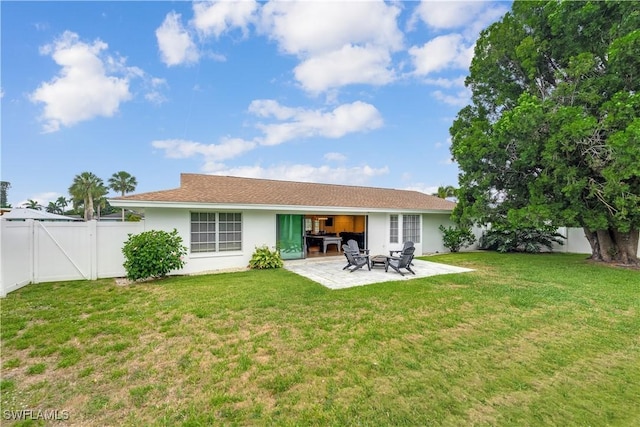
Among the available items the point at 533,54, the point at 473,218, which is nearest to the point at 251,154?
the point at 473,218

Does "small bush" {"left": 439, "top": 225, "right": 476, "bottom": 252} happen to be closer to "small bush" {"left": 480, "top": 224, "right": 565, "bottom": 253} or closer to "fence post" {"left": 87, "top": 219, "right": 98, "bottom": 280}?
"small bush" {"left": 480, "top": 224, "right": 565, "bottom": 253}

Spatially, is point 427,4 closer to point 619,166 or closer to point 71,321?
point 619,166

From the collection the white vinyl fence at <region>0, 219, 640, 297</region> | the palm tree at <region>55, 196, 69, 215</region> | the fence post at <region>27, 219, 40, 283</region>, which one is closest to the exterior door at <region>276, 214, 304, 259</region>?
the white vinyl fence at <region>0, 219, 640, 297</region>

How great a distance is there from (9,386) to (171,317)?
7.39 ft

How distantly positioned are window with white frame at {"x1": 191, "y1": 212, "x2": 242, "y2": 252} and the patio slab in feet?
7.68

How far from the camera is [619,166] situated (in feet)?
27.8

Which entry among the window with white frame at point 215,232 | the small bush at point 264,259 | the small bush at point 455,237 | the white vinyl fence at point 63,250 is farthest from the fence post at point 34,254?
the small bush at point 455,237

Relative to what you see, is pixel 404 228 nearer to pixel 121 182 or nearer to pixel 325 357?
pixel 325 357

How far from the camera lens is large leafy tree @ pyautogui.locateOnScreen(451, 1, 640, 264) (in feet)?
28.9

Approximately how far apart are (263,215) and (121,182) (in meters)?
37.3

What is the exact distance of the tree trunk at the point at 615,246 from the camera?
1106cm

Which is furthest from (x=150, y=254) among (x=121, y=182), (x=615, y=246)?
(x=121, y=182)

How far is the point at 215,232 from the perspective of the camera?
1039cm

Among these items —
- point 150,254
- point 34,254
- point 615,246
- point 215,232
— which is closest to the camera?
point 34,254
